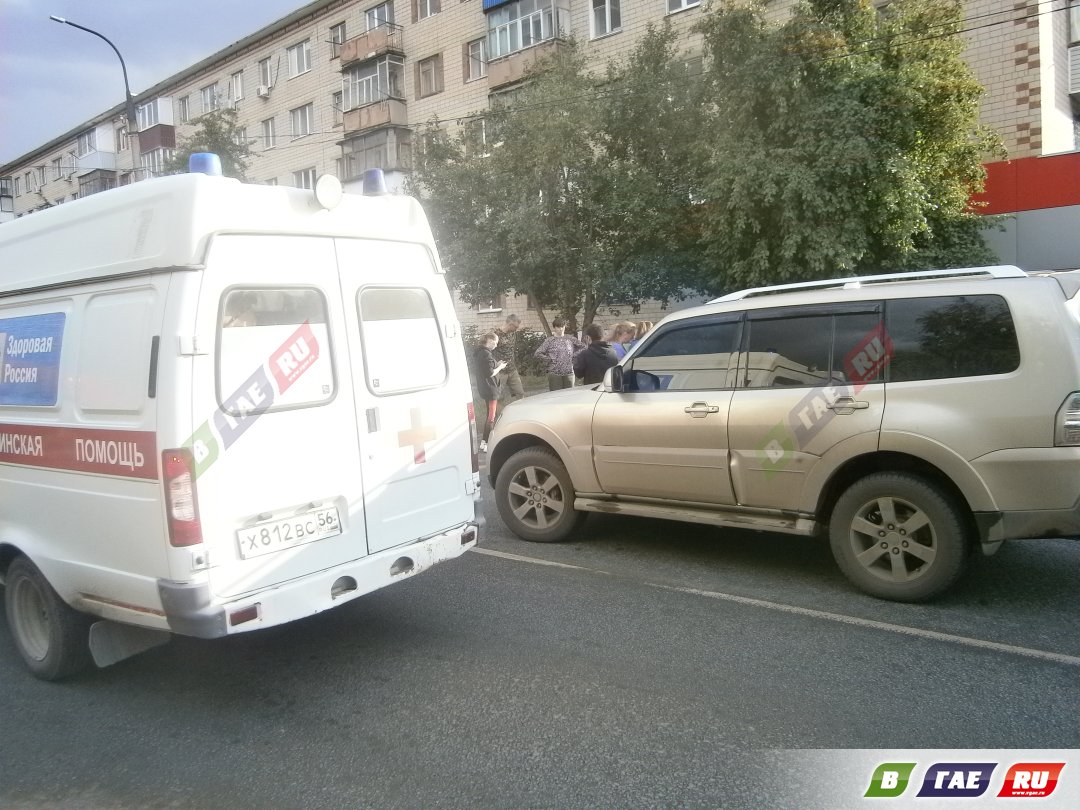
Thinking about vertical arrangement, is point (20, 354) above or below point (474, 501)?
above

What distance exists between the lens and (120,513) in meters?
3.73

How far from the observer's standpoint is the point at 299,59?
37125 millimetres

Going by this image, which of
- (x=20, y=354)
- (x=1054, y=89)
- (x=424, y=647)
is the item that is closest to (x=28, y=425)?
(x=20, y=354)

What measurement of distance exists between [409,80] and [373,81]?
164 centimetres

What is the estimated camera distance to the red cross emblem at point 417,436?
14.8 feet

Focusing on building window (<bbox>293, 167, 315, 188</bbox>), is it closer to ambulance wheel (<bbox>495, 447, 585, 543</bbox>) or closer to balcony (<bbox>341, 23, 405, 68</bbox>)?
balcony (<bbox>341, 23, 405, 68</bbox>)

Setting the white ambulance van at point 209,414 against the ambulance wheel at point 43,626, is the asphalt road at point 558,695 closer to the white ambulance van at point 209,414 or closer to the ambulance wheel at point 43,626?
the ambulance wheel at point 43,626

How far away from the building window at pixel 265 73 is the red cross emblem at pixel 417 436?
1519 inches

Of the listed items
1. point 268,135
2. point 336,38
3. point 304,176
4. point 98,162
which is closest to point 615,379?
point 336,38

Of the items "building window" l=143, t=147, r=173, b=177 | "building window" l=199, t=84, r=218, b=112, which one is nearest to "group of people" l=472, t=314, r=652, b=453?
"building window" l=199, t=84, r=218, b=112

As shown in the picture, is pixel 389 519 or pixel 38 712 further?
pixel 389 519

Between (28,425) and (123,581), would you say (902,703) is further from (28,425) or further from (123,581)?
(28,425)

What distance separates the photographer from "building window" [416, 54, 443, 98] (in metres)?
31.1

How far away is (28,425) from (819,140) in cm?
1306
